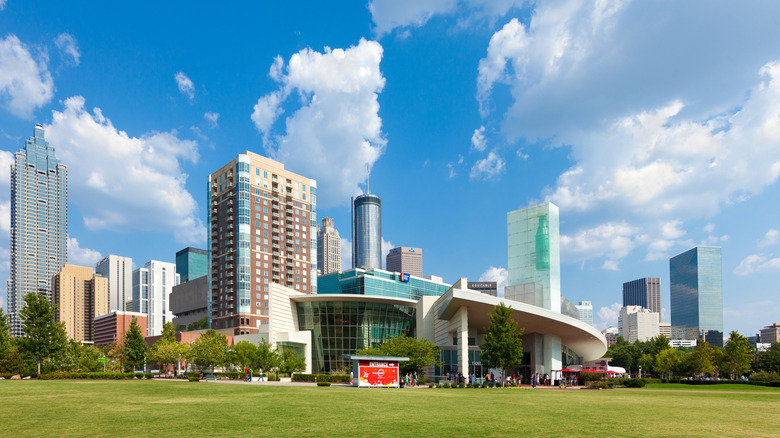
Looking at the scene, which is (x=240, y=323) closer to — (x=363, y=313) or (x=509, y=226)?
(x=363, y=313)

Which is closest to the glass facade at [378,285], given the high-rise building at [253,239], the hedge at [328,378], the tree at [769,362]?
the high-rise building at [253,239]

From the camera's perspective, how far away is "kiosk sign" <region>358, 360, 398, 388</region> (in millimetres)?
49062

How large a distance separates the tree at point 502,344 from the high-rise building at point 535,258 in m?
32.3

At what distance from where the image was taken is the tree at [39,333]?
212 ft

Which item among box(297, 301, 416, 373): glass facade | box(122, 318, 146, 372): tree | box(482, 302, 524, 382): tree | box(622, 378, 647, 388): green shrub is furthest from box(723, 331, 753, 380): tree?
box(122, 318, 146, 372): tree

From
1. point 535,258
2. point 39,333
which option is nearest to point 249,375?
point 39,333

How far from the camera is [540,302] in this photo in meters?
85.0

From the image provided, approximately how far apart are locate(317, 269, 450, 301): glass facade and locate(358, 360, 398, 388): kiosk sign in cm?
11392

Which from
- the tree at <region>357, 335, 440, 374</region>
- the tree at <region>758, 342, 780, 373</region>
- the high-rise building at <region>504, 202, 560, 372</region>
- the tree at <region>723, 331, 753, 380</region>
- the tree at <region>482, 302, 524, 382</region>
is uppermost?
the high-rise building at <region>504, 202, 560, 372</region>

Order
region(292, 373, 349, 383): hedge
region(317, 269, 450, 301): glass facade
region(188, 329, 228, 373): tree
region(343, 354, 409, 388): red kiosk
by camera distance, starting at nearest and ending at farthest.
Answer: region(343, 354, 409, 388): red kiosk, region(292, 373, 349, 383): hedge, region(188, 329, 228, 373): tree, region(317, 269, 450, 301): glass facade

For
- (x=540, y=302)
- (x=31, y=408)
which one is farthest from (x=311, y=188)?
(x=31, y=408)

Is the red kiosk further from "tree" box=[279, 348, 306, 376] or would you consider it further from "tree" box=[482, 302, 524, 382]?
"tree" box=[279, 348, 306, 376]

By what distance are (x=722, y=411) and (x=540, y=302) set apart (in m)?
60.7

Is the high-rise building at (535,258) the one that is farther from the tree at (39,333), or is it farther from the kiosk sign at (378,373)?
the tree at (39,333)
